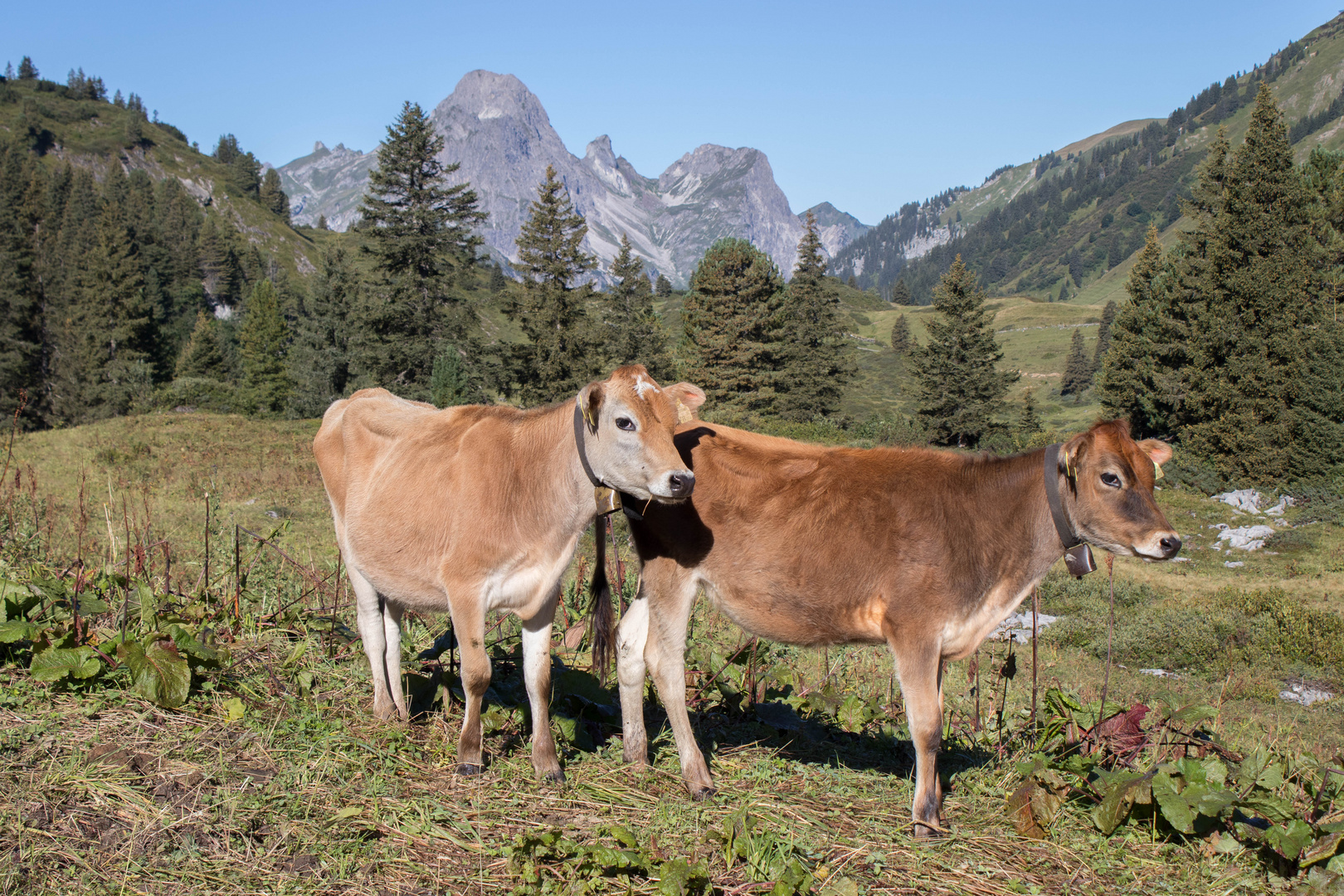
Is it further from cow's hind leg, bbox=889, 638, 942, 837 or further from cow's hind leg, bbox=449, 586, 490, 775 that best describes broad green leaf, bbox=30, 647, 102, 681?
cow's hind leg, bbox=889, 638, 942, 837

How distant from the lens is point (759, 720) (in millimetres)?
6570

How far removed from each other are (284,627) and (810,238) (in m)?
63.7

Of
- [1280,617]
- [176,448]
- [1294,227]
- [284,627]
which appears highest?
[1294,227]

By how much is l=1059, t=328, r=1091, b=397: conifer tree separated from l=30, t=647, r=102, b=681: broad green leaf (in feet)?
383

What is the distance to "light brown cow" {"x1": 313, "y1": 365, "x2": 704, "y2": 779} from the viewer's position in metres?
4.96

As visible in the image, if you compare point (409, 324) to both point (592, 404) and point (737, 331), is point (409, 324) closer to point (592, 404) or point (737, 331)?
point (737, 331)

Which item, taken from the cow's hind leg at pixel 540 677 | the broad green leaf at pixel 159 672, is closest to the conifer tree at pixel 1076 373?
the cow's hind leg at pixel 540 677

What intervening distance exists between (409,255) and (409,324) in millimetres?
3820

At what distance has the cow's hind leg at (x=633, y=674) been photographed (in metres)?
5.54

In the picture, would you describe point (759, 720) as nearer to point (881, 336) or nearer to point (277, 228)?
point (881, 336)

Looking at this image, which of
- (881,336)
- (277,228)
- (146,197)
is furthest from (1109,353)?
(277,228)

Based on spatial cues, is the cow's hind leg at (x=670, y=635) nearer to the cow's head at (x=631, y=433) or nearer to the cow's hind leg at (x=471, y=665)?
the cow's head at (x=631, y=433)

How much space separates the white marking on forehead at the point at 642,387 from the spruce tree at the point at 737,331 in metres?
49.7

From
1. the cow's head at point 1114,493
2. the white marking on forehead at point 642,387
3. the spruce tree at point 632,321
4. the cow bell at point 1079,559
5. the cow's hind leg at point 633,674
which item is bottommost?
the cow's hind leg at point 633,674
